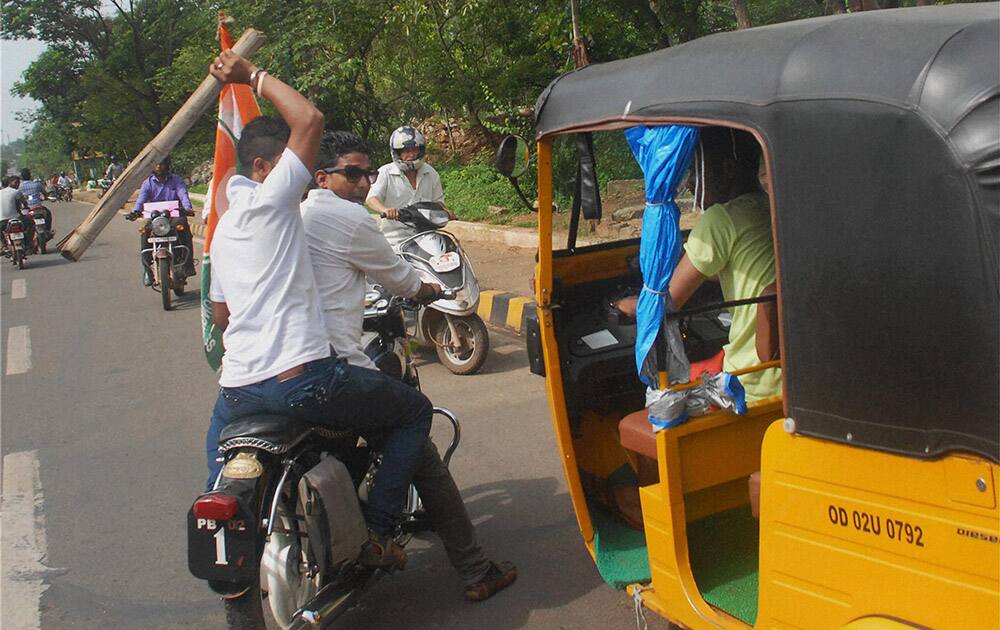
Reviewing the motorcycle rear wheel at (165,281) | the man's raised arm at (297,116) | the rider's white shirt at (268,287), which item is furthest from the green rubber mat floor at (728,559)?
the motorcycle rear wheel at (165,281)

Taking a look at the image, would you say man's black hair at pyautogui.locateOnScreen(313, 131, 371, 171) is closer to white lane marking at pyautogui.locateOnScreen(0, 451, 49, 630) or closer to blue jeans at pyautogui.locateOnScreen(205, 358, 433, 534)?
blue jeans at pyautogui.locateOnScreen(205, 358, 433, 534)

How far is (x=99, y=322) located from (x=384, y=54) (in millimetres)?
7692

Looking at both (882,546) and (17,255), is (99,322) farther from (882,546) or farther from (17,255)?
(882,546)

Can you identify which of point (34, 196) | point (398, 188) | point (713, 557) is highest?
point (34, 196)

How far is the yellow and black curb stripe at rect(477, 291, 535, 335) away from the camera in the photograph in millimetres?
8328

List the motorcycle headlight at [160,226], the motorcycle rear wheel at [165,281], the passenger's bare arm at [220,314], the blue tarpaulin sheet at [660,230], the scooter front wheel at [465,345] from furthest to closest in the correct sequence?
the motorcycle headlight at [160,226], the motorcycle rear wheel at [165,281], the scooter front wheel at [465,345], the passenger's bare arm at [220,314], the blue tarpaulin sheet at [660,230]

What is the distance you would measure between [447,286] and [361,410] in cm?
364

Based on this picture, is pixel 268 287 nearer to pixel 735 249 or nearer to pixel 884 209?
pixel 735 249

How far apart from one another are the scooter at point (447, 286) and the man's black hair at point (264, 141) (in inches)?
137

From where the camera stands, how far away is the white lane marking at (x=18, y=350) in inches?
326

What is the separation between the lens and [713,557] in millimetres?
3102

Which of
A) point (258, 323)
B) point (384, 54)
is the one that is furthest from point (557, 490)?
point (384, 54)

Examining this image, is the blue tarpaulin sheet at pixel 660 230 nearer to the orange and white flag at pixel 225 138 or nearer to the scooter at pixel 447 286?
the orange and white flag at pixel 225 138

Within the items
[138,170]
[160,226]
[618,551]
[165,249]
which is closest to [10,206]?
[160,226]
